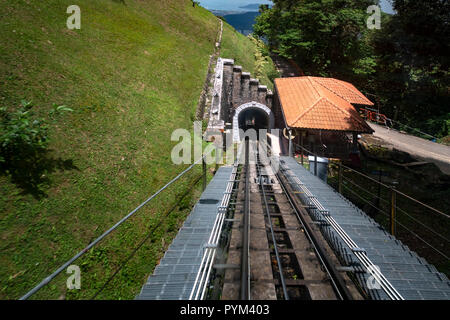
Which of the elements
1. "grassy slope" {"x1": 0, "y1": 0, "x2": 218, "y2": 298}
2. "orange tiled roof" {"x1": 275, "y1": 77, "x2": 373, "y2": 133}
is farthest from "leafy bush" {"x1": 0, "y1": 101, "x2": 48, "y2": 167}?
"orange tiled roof" {"x1": 275, "y1": 77, "x2": 373, "y2": 133}

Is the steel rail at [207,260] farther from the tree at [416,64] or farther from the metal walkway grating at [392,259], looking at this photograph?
the tree at [416,64]

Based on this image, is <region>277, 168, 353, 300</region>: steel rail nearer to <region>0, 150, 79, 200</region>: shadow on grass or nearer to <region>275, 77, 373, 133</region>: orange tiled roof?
<region>0, 150, 79, 200</region>: shadow on grass

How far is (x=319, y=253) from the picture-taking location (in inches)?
145

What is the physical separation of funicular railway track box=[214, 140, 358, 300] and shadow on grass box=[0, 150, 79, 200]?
14.9 feet

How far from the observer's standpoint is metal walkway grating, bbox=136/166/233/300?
295 centimetres

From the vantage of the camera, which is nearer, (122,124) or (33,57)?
(33,57)

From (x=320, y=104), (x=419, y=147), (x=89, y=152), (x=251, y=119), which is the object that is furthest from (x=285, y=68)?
(x=89, y=152)

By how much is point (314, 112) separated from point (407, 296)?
13849mm

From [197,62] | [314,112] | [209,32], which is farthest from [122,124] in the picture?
[209,32]

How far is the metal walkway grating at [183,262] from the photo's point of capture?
2.95 m

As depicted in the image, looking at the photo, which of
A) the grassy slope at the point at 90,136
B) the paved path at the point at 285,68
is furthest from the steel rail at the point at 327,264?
the paved path at the point at 285,68

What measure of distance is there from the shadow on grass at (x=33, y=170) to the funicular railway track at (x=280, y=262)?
4.54 meters

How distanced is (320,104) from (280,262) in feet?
48.4
